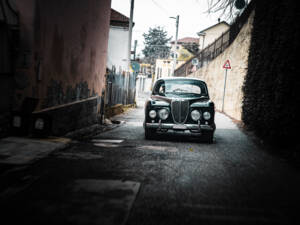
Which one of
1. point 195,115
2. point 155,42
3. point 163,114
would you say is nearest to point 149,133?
point 163,114

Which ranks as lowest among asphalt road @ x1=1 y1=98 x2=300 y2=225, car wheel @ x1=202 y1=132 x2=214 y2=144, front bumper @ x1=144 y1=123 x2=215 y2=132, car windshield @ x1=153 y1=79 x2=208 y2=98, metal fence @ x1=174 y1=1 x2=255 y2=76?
asphalt road @ x1=1 y1=98 x2=300 y2=225

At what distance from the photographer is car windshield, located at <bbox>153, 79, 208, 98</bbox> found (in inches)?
326

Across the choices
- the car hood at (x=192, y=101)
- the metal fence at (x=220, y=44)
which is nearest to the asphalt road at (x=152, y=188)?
the car hood at (x=192, y=101)

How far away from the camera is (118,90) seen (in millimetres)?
15203

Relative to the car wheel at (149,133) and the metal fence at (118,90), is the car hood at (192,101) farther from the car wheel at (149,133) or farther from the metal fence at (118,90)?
the metal fence at (118,90)

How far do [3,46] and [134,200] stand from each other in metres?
4.30

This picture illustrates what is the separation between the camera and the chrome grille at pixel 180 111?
23.9 feet

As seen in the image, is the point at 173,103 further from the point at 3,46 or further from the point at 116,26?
the point at 116,26

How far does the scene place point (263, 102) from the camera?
308 inches

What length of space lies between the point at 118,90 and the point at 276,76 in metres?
9.51

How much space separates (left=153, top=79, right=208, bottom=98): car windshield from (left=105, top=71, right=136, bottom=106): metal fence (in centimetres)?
429

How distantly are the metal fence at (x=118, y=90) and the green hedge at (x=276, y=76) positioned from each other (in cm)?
602

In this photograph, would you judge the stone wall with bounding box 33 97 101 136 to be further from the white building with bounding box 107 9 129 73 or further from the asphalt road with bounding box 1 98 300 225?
the white building with bounding box 107 9 129 73

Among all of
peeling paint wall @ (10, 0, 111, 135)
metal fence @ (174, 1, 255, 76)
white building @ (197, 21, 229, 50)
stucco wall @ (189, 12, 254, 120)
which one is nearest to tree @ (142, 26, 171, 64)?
white building @ (197, 21, 229, 50)
